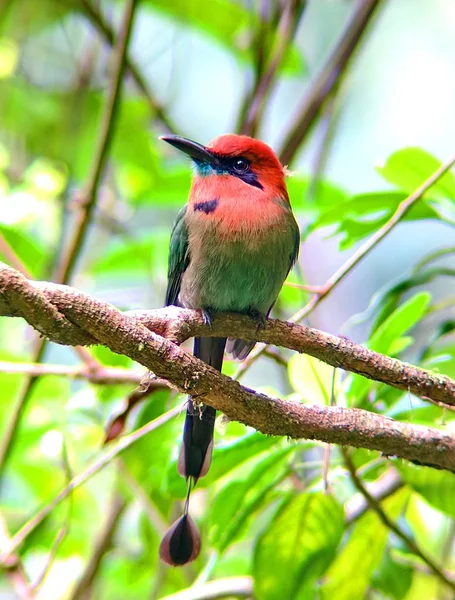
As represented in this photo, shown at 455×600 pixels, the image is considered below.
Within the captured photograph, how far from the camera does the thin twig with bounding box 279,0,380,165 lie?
2564mm

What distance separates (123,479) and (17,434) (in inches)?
14.4

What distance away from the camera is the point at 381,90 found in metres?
5.39

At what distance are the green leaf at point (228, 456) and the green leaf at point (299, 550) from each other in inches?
6.6

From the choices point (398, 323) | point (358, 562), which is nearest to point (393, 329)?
point (398, 323)

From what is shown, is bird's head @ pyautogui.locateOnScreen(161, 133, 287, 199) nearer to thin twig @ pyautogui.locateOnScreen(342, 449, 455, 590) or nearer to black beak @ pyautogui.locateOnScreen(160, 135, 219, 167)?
black beak @ pyautogui.locateOnScreen(160, 135, 219, 167)

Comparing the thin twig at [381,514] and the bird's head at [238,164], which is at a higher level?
the bird's head at [238,164]

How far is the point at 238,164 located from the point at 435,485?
103 centimetres

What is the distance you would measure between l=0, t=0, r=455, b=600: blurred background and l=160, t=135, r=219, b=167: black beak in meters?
0.25

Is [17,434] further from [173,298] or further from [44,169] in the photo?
[44,169]

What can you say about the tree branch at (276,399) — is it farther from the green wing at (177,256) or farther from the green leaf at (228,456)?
the green wing at (177,256)

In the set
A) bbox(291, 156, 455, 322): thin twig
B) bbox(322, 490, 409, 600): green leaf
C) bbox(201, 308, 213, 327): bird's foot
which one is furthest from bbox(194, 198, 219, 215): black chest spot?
bbox(322, 490, 409, 600): green leaf

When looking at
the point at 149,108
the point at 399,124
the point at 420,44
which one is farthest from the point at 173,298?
the point at 420,44

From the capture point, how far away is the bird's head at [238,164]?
7.22 ft

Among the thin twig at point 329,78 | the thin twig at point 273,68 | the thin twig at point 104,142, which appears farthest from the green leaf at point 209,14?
the thin twig at point 104,142
